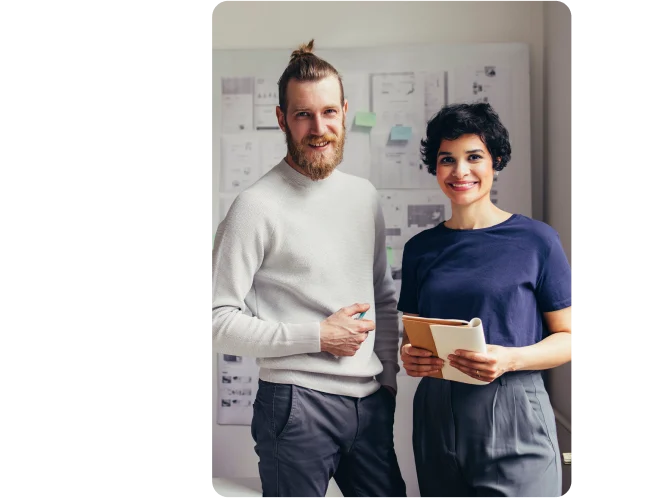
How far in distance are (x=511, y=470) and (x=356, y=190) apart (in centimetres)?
86

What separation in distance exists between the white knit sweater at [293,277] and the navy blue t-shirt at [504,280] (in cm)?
24

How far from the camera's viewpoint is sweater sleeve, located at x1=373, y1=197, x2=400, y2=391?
1847 millimetres

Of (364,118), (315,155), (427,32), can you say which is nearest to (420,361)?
(315,155)

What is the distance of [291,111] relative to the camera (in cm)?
177

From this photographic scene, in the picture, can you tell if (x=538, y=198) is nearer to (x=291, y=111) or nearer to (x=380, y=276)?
(x=380, y=276)

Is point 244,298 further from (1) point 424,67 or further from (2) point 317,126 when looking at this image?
(1) point 424,67

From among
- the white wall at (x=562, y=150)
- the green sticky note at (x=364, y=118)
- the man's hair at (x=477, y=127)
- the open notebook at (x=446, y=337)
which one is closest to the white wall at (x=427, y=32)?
the white wall at (x=562, y=150)

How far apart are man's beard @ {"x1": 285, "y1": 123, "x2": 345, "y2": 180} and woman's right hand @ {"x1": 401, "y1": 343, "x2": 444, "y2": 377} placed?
536 mm

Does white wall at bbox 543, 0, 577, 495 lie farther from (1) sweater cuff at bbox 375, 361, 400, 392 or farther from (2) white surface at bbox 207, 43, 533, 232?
(1) sweater cuff at bbox 375, 361, 400, 392

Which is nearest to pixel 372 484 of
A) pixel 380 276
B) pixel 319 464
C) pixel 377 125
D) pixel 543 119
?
pixel 319 464

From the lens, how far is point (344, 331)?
1724 mm

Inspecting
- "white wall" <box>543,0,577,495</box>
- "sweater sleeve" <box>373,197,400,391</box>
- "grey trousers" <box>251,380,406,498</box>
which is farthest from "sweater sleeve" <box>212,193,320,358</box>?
"white wall" <box>543,0,577,495</box>

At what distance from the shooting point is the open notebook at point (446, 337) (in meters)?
1.57

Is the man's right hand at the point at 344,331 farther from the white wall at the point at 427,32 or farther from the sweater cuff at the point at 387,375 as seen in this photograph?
the white wall at the point at 427,32
